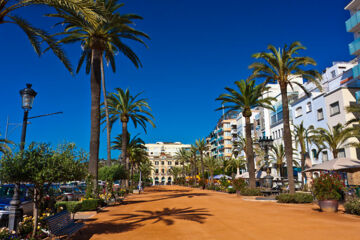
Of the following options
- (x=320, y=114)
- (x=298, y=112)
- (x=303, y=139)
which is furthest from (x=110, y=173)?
(x=298, y=112)

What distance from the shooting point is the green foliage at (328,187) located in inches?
587

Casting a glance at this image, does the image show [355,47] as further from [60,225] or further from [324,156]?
[60,225]


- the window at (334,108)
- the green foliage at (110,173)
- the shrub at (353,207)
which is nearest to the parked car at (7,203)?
the green foliage at (110,173)

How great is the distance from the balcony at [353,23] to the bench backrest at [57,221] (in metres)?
33.7

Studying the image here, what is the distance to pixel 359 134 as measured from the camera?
23.7 meters

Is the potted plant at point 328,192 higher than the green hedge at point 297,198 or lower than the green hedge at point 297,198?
higher

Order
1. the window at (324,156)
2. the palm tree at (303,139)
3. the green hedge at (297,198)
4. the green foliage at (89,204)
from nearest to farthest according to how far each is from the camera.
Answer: the green foliage at (89,204), the green hedge at (297,198), the window at (324,156), the palm tree at (303,139)

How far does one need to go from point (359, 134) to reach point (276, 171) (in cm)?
2554

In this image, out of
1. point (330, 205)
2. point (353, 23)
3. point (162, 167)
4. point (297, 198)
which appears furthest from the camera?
point (162, 167)

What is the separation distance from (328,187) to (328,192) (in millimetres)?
290

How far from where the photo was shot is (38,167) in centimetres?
777

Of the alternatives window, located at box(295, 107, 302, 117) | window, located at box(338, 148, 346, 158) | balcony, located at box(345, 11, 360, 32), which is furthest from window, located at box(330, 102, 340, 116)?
balcony, located at box(345, 11, 360, 32)

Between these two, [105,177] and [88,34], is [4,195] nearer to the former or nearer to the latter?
[105,177]

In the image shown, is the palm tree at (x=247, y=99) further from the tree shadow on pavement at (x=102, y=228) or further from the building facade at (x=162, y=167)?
the building facade at (x=162, y=167)
